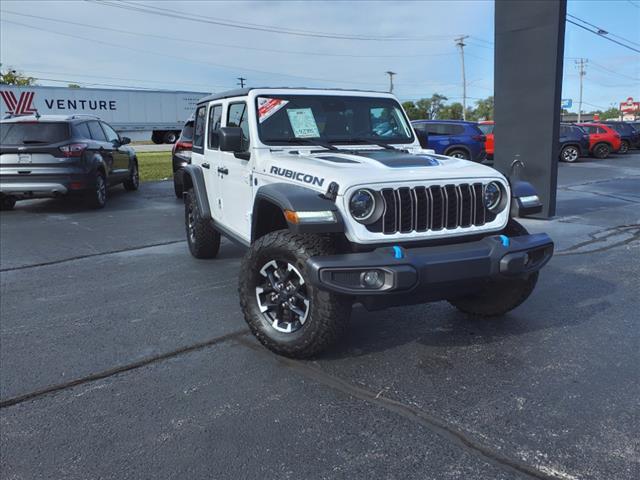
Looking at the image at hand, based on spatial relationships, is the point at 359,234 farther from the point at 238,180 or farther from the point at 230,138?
the point at 238,180

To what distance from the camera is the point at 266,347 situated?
12.3 feet

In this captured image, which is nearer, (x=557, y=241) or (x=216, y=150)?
(x=216, y=150)

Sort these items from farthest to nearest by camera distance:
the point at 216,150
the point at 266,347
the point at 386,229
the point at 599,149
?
1. the point at 599,149
2. the point at 216,150
3. the point at 266,347
4. the point at 386,229

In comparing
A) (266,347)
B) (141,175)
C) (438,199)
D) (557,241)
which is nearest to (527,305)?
(438,199)

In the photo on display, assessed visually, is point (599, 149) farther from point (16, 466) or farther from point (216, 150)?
point (16, 466)

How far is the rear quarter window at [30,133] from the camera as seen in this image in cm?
951

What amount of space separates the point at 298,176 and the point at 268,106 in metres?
1.27

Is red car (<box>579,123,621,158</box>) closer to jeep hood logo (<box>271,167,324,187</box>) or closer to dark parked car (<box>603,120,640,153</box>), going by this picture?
dark parked car (<box>603,120,640,153</box>)

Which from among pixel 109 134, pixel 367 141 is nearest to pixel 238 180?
pixel 367 141

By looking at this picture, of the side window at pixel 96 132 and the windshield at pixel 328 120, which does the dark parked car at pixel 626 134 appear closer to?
the side window at pixel 96 132

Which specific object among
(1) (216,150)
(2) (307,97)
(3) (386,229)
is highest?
(2) (307,97)

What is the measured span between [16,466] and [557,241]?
22.2 ft

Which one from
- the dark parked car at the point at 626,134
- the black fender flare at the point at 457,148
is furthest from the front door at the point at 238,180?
the dark parked car at the point at 626,134

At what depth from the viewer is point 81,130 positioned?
10195 mm
